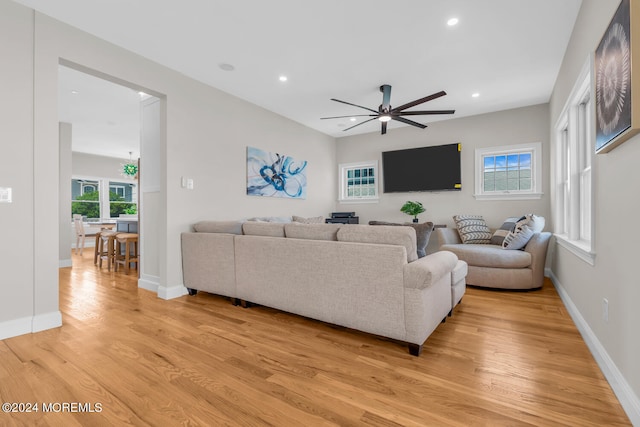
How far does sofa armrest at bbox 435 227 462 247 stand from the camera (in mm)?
4621

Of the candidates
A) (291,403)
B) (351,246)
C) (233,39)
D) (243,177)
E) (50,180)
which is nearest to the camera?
(291,403)

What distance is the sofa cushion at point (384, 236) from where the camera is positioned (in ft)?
7.00

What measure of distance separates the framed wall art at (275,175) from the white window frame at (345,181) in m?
1.26

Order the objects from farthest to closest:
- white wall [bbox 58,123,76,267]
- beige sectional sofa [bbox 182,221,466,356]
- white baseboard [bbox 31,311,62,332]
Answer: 1. white wall [bbox 58,123,76,267]
2. white baseboard [bbox 31,311,62,332]
3. beige sectional sofa [bbox 182,221,466,356]

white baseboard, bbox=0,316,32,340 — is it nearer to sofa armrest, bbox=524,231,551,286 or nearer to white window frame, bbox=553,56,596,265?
white window frame, bbox=553,56,596,265

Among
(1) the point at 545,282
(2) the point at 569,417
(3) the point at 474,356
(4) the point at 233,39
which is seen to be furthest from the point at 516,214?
(4) the point at 233,39

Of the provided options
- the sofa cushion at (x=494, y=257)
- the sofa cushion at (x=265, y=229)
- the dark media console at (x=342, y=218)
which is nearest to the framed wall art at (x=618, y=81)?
the sofa cushion at (x=494, y=257)

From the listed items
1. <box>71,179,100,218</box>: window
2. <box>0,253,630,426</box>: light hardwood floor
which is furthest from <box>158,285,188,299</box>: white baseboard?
<box>71,179,100,218</box>: window

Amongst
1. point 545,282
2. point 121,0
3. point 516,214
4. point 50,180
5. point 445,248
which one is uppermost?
point 121,0

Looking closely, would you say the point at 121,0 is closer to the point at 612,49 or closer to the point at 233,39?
the point at 233,39

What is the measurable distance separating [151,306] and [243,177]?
2.16 m

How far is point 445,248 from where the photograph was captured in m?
4.30

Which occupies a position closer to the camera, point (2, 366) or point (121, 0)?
point (2, 366)

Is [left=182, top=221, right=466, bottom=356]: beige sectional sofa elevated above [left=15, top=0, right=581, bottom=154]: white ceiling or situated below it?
below
